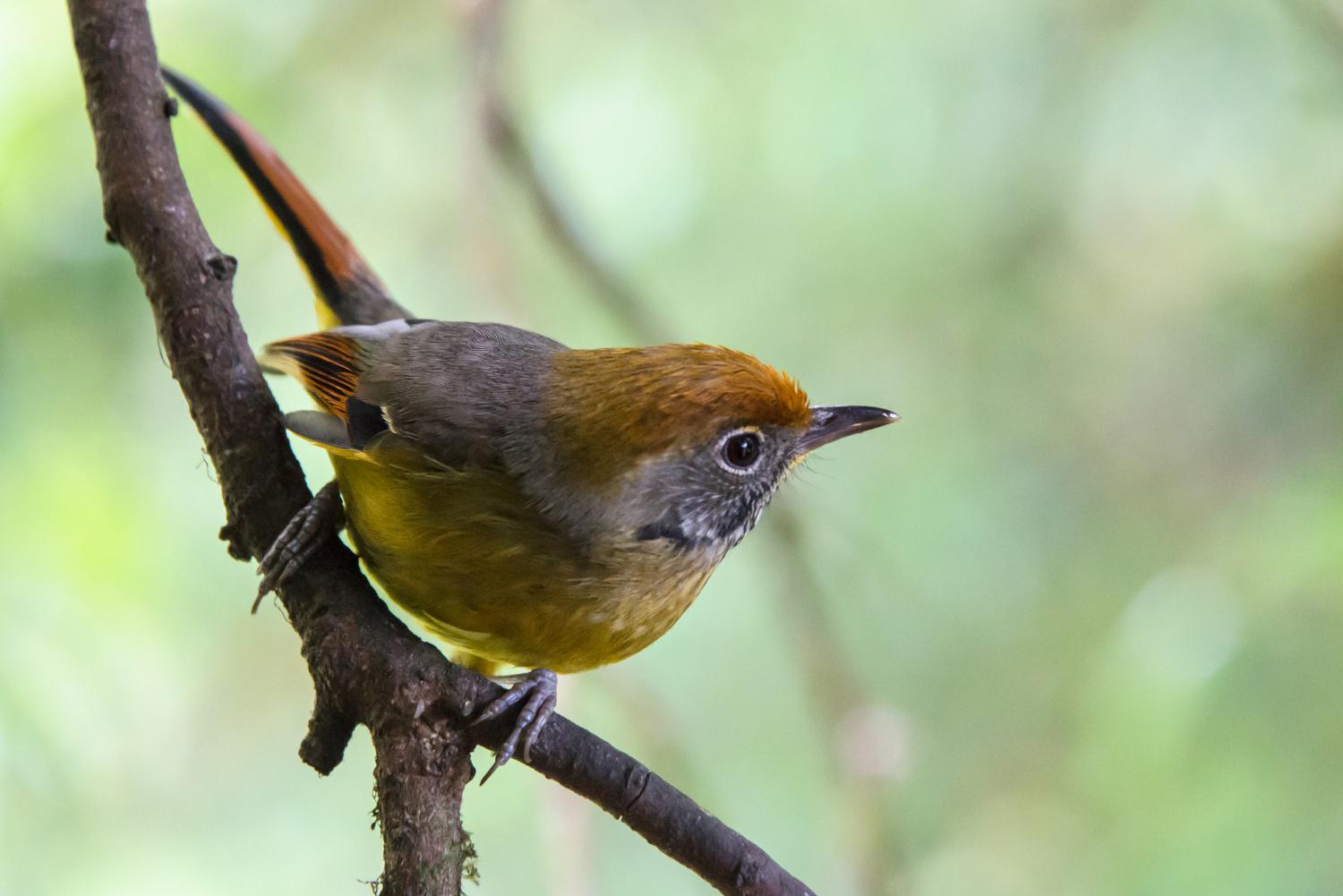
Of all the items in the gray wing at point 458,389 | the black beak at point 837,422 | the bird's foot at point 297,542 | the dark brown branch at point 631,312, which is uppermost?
the dark brown branch at point 631,312

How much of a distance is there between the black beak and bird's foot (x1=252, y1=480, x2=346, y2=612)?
113cm

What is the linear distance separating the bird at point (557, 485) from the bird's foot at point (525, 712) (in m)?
0.28

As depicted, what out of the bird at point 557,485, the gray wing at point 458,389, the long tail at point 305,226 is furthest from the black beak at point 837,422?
the long tail at point 305,226

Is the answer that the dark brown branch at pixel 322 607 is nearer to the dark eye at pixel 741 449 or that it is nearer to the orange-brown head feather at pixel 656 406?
the orange-brown head feather at pixel 656 406

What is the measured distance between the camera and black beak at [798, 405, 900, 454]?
306cm

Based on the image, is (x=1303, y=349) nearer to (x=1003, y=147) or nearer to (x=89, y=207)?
(x=1003, y=147)

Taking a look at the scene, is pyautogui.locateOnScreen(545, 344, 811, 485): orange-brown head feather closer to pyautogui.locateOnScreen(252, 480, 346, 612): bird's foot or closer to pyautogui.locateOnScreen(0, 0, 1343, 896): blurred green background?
pyautogui.locateOnScreen(252, 480, 346, 612): bird's foot

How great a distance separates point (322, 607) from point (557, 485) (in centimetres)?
59

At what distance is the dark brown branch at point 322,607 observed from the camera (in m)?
2.27

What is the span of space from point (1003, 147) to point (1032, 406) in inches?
47.6

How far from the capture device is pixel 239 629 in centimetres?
503

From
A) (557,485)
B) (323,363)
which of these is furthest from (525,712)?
(323,363)

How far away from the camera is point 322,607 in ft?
8.31

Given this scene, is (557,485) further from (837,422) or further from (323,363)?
(323,363)
